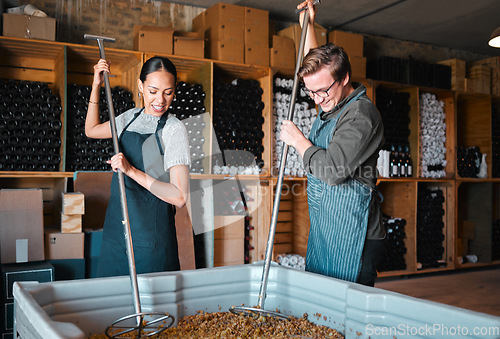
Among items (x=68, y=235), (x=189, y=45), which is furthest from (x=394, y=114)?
(x=68, y=235)

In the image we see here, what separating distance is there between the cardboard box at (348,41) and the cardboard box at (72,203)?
311 cm

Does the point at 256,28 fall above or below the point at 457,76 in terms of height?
above

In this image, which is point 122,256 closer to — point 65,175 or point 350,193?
point 350,193

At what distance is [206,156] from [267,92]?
91 centimetres

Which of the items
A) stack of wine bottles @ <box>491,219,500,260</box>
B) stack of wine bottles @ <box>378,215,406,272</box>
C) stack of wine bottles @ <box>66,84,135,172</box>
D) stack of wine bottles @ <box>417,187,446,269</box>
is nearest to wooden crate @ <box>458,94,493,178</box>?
stack of wine bottles @ <box>491,219,500,260</box>

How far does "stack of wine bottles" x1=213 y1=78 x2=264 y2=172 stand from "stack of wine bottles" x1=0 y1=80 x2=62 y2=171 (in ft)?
4.66

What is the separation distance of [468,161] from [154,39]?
427 centimetres

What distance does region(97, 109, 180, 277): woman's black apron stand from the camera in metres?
1.77

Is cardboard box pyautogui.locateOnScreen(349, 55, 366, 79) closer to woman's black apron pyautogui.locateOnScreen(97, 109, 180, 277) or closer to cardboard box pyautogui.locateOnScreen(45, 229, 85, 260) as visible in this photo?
cardboard box pyautogui.locateOnScreen(45, 229, 85, 260)

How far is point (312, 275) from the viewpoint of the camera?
4.42 feet

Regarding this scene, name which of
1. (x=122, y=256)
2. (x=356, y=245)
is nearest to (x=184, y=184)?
(x=122, y=256)

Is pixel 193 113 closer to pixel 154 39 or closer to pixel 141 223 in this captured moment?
pixel 154 39

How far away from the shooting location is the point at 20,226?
312cm

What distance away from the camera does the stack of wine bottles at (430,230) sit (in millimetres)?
5508
